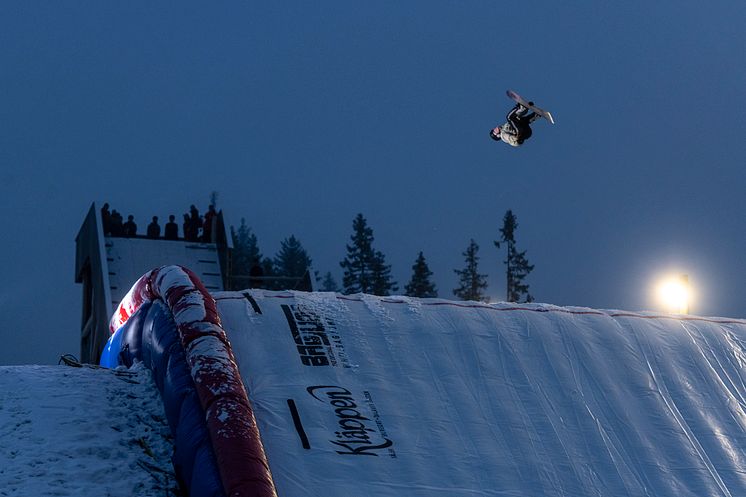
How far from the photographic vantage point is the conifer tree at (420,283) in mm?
49656

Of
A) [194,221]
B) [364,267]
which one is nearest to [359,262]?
[364,267]

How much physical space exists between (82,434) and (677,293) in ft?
35.0

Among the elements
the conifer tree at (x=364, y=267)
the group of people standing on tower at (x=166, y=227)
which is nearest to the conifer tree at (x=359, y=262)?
the conifer tree at (x=364, y=267)

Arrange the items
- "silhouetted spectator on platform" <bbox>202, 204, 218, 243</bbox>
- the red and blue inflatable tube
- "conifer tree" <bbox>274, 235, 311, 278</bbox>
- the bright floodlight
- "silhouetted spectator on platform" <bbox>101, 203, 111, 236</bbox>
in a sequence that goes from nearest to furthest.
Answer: the red and blue inflatable tube, the bright floodlight, "silhouetted spectator on platform" <bbox>101, 203, 111, 236</bbox>, "silhouetted spectator on platform" <bbox>202, 204, 218, 243</bbox>, "conifer tree" <bbox>274, 235, 311, 278</bbox>

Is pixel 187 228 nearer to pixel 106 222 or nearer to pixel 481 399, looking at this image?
pixel 106 222

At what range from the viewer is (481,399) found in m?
10.1

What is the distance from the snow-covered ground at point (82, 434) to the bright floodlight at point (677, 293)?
942 centimetres

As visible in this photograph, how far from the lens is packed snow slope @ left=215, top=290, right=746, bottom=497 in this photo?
8.88 metres

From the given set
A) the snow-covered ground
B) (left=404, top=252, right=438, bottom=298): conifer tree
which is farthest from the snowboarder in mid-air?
(left=404, top=252, right=438, bottom=298): conifer tree

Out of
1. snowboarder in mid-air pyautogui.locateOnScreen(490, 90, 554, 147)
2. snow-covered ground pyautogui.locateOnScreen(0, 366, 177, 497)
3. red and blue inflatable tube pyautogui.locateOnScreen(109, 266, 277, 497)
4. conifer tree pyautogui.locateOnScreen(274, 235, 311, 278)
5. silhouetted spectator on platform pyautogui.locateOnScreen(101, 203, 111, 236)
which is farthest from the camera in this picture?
conifer tree pyautogui.locateOnScreen(274, 235, 311, 278)

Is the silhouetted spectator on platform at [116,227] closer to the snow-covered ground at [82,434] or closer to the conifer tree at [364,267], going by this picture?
the snow-covered ground at [82,434]

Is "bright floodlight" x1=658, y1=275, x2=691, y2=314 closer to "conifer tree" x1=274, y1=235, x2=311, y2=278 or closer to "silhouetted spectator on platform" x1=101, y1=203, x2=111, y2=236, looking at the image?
"silhouetted spectator on platform" x1=101, y1=203, x2=111, y2=236

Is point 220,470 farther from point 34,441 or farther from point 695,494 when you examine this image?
point 695,494

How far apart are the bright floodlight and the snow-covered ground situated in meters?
9.42
